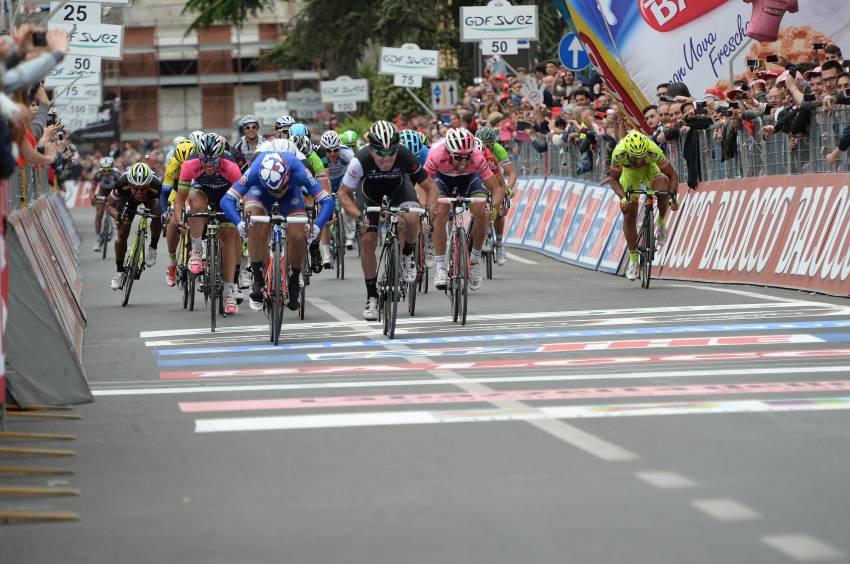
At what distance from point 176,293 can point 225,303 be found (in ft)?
14.8

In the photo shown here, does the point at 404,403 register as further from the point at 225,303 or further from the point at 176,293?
the point at 176,293

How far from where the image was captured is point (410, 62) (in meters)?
46.8

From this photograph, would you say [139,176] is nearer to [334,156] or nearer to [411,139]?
[411,139]

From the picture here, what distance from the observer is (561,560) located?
20.1ft

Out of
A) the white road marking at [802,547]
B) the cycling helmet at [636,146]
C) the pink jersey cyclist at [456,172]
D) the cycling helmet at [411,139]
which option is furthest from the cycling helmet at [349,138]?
the white road marking at [802,547]

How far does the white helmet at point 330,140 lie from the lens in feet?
83.3

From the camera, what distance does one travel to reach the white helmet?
25.4m

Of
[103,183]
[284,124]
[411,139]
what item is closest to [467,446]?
[411,139]

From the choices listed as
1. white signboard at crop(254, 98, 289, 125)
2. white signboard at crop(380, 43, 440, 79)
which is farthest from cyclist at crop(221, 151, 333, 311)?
white signboard at crop(254, 98, 289, 125)

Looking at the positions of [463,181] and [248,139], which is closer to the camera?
[463,181]

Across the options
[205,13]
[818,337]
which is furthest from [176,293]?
[205,13]

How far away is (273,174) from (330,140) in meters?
9.99

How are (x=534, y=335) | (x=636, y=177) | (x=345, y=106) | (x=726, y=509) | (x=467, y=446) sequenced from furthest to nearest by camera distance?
(x=345, y=106)
(x=636, y=177)
(x=534, y=335)
(x=467, y=446)
(x=726, y=509)

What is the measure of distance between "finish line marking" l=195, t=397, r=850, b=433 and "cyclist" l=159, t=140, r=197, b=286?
29.0 feet
